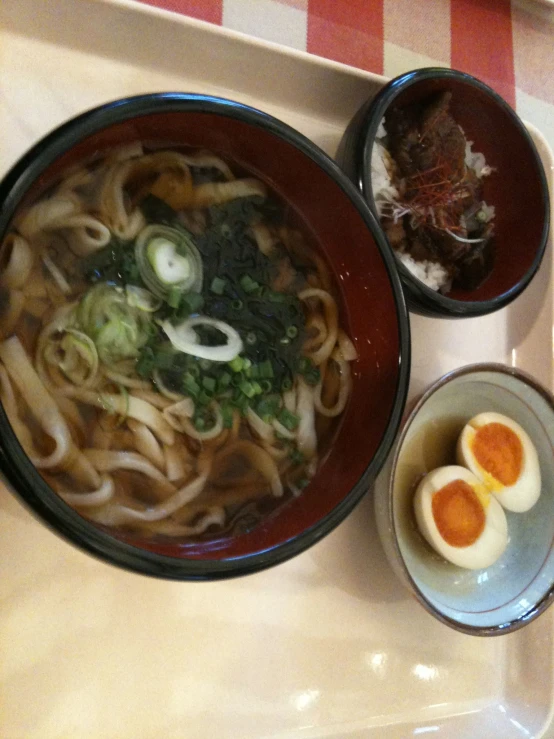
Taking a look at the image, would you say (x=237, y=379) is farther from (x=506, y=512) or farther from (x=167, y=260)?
(x=506, y=512)

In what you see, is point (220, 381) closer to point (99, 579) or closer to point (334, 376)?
point (334, 376)

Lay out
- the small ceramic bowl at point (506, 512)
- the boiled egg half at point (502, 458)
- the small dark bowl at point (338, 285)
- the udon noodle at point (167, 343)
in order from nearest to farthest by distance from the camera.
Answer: the small dark bowl at point (338, 285)
the udon noodle at point (167, 343)
the small ceramic bowl at point (506, 512)
the boiled egg half at point (502, 458)

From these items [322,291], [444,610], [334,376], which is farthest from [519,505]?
[322,291]

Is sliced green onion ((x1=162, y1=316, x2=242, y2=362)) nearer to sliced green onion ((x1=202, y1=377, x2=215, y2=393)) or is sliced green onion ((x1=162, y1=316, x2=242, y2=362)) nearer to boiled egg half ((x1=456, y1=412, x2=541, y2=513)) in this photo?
sliced green onion ((x1=202, y1=377, x2=215, y2=393))

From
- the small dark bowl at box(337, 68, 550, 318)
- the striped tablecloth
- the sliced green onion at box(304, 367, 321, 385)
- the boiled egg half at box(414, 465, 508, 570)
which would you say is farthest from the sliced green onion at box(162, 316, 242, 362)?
the striped tablecloth

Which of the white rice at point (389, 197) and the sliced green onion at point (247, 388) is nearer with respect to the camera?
the sliced green onion at point (247, 388)

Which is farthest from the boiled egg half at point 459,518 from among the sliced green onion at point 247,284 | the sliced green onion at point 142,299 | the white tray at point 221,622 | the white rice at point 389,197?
the sliced green onion at point 142,299

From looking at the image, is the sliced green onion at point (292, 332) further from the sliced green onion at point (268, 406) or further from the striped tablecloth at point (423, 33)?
the striped tablecloth at point (423, 33)
